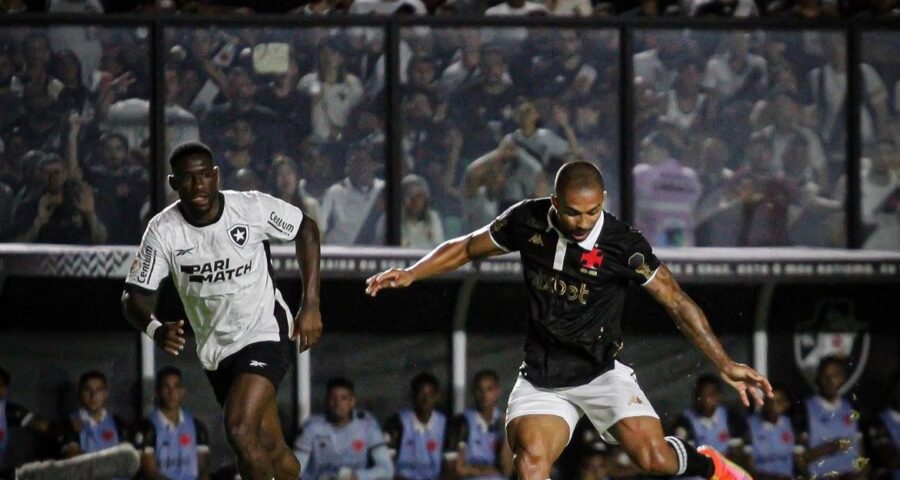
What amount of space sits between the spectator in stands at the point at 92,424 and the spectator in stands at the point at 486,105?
122 inches

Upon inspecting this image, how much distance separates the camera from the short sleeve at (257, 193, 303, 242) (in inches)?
323

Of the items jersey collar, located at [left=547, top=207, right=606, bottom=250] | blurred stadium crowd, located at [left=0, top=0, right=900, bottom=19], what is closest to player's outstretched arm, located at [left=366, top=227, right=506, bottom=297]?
jersey collar, located at [left=547, top=207, right=606, bottom=250]

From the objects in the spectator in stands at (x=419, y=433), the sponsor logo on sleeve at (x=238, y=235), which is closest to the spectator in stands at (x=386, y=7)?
the spectator in stands at (x=419, y=433)

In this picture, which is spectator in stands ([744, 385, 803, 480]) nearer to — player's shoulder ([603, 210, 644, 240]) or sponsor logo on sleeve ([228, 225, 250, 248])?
player's shoulder ([603, 210, 644, 240])

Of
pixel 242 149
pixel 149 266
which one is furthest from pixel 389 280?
pixel 242 149

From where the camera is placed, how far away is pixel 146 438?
37.1ft

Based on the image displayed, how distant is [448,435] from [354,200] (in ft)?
6.03

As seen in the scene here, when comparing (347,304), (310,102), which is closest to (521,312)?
(347,304)

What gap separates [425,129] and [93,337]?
2812 mm

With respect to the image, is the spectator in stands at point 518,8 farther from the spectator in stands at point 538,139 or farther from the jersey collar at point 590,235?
the jersey collar at point 590,235

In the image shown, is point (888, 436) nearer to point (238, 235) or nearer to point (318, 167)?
point (318, 167)

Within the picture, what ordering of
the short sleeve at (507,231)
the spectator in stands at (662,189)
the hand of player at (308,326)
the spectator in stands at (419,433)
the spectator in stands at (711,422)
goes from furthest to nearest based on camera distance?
the spectator in stands at (711,422) → the spectator in stands at (419,433) → the spectator in stands at (662,189) → the hand of player at (308,326) → the short sleeve at (507,231)

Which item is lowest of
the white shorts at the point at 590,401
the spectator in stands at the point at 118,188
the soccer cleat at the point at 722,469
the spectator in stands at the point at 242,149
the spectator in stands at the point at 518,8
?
the soccer cleat at the point at 722,469

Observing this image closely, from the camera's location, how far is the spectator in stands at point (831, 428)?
11445 millimetres
